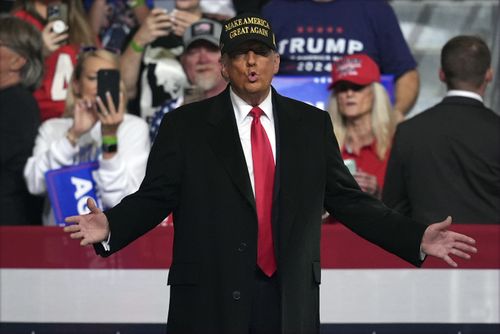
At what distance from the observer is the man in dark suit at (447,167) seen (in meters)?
5.55

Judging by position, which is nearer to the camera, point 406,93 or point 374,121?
point 374,121

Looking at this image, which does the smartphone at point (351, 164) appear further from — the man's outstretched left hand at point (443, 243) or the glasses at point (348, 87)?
the man's outstretched left hand at point (443, 243)

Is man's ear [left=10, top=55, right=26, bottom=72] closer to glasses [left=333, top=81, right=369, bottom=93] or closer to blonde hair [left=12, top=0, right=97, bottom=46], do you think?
blonde hair [left=12, top=0, right=97, bottom=46]

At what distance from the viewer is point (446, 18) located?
7.93 metres

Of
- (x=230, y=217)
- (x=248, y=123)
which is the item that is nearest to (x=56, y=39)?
(x=248, y=123)

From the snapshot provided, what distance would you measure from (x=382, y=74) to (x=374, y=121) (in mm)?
677

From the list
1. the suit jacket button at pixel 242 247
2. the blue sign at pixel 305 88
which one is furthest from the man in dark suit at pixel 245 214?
the blue sign at pixel 305 88

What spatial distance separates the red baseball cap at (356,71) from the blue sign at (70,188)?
4.83 ft

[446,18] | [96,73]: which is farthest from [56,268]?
[446,18]

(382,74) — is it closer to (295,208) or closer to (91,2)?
(91,2)

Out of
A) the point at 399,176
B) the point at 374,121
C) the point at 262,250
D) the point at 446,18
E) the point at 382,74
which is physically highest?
the point at 446,18

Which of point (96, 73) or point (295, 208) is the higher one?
point (96, 73)

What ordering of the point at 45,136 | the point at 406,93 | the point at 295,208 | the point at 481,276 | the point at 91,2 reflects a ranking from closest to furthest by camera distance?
1. the point at 295,208
2. the point at 481,276
3. the point at 45,136
4. the point at 406,93
5. the point at 91,2

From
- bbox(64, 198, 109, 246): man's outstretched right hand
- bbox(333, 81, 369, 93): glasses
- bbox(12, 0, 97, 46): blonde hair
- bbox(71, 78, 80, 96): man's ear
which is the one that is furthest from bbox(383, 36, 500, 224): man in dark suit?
bbox(12, 0, 97, 46): blonde hair
